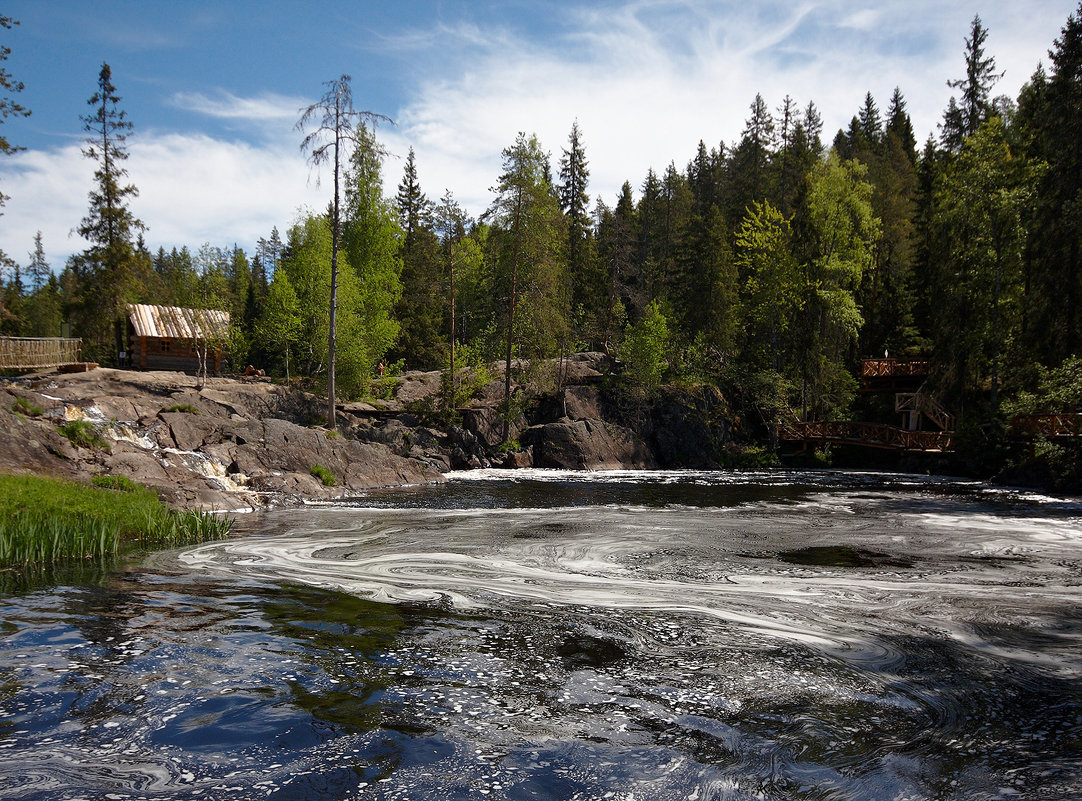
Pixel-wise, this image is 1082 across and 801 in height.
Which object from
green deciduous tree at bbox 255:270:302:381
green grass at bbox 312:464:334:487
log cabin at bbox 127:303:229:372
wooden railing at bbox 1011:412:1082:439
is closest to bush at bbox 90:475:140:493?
green grass at bbox 312:464:334:487

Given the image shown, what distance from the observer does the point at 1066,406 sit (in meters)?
25.1

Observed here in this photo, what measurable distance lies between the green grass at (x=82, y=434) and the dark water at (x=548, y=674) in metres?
8.27

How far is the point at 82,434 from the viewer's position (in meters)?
18.2

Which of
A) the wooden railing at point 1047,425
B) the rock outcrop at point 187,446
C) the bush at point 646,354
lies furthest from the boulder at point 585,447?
the wooden railing at point 1047,425

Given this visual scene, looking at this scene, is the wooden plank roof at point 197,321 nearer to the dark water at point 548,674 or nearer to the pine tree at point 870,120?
the dark water at point 548,674

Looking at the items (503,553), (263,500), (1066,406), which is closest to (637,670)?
(503,553)

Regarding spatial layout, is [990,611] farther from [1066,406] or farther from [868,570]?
[1066,406]

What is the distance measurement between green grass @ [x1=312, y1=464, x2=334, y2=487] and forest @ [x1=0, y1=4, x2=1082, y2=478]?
6.11m

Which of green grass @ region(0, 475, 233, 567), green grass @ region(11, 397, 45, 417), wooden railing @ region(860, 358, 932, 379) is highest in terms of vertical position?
wooden railing @ region(860, 358, 932, 379)

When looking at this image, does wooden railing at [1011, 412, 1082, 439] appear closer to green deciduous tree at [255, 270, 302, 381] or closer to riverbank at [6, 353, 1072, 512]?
riverbank at [6, 353, 1072, 512]

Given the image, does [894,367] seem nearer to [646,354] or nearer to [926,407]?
[926,407]

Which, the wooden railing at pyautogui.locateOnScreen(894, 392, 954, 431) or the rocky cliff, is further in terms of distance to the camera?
the wooden railing at pyautogui.locateOnScreen(894, 392, 954, 431)

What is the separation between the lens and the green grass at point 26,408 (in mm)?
18031

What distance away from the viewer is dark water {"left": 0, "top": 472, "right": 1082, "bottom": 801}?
178 inches
